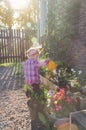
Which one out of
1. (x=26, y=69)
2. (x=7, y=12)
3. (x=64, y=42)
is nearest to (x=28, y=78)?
(x=26, y=69)

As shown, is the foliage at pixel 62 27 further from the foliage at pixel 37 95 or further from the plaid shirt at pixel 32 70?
the foliage at pixel 37 95

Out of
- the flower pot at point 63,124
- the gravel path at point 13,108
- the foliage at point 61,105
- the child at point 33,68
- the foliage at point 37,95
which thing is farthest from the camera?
the child at point 33,68

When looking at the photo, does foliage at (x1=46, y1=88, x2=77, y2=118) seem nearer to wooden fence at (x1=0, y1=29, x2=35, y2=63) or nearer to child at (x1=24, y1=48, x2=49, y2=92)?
child at (x1=24, y1=48, x2=49, y2=92)

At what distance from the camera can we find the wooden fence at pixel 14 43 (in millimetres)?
13148

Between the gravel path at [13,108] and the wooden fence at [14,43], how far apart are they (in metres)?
6.26

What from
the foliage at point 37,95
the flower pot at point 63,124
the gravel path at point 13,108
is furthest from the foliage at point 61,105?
the gravel path at point 13,108

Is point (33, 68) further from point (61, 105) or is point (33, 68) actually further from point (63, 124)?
point (63, 124)

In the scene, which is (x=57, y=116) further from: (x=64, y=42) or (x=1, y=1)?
(x=1, y=1)

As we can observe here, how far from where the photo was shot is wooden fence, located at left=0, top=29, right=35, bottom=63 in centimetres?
1315

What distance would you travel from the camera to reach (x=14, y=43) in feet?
43.7

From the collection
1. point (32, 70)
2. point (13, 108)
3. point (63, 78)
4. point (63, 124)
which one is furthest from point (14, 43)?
point (63, 124)

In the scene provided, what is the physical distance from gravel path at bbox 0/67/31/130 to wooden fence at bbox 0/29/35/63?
6261 millimetres

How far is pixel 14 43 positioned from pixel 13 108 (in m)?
9.04


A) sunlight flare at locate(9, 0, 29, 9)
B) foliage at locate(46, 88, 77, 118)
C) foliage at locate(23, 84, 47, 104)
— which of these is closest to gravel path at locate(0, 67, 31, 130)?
foliage at locate(23, 84, 47, 104)
